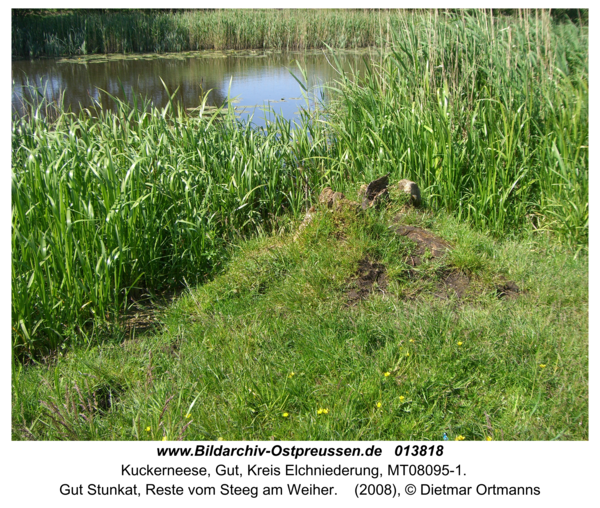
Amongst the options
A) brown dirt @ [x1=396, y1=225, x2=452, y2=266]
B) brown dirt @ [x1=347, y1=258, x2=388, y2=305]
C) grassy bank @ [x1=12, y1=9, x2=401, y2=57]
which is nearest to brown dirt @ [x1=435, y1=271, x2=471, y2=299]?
brown dirt @ [x1=396, y1=225, x2=452, y2=266]

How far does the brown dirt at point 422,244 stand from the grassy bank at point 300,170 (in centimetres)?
51

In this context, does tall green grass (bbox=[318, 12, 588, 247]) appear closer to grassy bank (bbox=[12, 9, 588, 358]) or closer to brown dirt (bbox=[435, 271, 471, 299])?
grassy bank (bbox=[12, 9, 588, 358])

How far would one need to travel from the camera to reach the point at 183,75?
1345 cm

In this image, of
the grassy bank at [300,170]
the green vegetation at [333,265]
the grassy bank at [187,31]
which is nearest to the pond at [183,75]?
the grassy bank at [187,31]

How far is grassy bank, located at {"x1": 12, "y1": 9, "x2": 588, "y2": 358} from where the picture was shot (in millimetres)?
3006

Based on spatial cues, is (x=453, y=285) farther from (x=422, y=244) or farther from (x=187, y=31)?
(x=187, y=31)

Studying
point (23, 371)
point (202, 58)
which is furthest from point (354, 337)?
point (202, 58)

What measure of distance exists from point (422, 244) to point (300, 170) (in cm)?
160

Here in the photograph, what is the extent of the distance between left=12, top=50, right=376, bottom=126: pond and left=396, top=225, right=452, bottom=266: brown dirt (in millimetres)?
5610

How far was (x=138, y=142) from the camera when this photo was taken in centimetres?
446

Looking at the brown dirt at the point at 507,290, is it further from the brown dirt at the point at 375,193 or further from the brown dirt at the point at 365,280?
the brown dirt at the point at 375,193

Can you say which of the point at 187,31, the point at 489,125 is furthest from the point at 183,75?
the point at 489,125

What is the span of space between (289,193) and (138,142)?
141 centimetres

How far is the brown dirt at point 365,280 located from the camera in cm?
294
